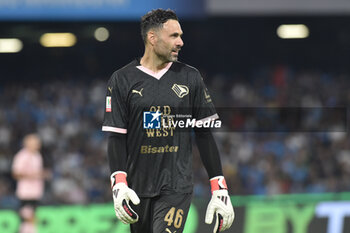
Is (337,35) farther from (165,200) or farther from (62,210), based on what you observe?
(165,200)

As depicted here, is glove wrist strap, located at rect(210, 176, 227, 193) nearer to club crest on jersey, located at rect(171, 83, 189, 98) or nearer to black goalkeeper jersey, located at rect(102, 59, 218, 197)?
black goalkeeper jersey, located at rect(102, 59, 218, 197)

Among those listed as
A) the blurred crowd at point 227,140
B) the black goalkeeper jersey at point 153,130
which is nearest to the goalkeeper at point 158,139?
the black goalkeeper jersey at point 153,130

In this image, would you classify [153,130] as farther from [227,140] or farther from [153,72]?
[227,140]

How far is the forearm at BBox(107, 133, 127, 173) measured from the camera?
4.51m

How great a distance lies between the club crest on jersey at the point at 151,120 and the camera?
4523mm

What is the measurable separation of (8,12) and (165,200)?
913cm

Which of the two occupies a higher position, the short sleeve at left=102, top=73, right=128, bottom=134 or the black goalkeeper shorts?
the short sleeve at left=102, top=73, right=128, bottom=134

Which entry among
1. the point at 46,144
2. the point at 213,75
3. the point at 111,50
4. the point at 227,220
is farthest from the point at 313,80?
the point at 227,220

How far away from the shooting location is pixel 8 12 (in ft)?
42.2

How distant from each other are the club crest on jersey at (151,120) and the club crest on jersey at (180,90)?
18 centimetres

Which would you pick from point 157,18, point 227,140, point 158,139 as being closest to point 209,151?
point 158,139

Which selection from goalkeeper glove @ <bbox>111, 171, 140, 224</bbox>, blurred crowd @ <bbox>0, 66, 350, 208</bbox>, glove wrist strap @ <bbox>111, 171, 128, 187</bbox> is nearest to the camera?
goalkeeper glove @ <bbox>111, 171, 140, 224</bbox>

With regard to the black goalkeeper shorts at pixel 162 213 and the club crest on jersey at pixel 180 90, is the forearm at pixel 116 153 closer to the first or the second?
the black goalkeeper shorts at pixel 162 213

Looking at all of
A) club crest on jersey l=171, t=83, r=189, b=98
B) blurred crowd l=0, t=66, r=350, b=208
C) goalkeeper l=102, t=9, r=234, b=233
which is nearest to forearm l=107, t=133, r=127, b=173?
goalkeeper l=102, t=9, r=234, b=233
